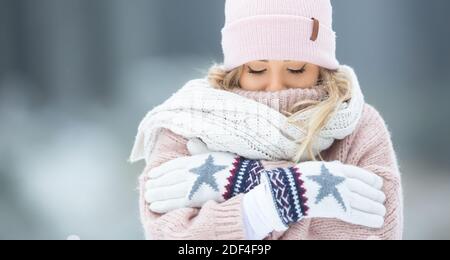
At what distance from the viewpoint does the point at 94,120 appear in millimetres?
2201

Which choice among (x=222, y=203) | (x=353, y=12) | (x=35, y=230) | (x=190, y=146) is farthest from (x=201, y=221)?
(x=353, y=12)

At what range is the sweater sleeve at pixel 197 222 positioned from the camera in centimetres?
129

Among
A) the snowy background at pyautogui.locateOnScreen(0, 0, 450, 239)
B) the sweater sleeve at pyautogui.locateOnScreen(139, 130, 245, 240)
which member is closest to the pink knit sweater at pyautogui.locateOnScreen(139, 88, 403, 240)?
the sweater sleeve at pyautogui.locateOnScreen(139, 130, 245, 240)

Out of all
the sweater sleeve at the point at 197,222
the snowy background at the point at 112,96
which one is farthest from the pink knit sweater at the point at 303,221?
A: the snowy background at the point at 112,96

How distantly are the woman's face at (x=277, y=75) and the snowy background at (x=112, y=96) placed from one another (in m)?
0.48

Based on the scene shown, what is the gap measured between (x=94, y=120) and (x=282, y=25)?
944 millimetres

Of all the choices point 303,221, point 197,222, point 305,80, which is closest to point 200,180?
point 197,222

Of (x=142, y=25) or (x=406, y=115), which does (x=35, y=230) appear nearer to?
Answer: (x=142, y=25)

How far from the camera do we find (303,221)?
4.34 ft

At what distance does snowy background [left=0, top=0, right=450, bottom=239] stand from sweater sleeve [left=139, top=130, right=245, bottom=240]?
1.50ft

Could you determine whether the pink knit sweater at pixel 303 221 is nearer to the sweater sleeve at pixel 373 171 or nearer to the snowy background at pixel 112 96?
the sweater sleeve at pixel 373 171

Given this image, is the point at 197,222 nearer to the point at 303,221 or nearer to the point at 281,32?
the point at 303,221

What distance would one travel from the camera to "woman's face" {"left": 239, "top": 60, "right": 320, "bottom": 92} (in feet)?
4.79

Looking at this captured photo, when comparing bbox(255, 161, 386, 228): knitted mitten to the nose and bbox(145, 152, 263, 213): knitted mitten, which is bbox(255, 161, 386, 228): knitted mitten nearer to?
bbox(145, 152, 263, 213): knitted mitten
